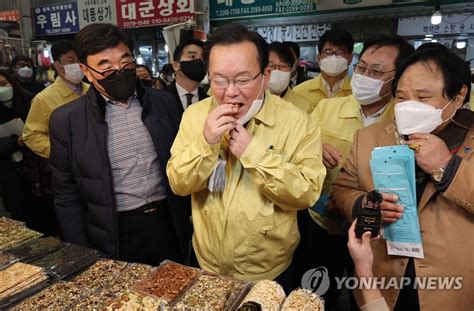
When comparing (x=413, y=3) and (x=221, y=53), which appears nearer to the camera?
(x=221, y=53)

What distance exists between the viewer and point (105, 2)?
7.88m

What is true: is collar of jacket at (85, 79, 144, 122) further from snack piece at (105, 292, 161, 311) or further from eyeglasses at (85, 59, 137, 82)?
snack piece at (105, 292, 161, 311)

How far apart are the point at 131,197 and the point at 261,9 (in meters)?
5.69

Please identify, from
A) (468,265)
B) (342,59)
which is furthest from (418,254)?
(342,59)

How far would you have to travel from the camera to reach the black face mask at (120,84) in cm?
195

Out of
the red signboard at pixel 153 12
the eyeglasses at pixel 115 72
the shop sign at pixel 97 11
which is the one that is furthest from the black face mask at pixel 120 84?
the shop sign at pixel 97 11

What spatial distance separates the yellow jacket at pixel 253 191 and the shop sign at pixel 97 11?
7.26 meters

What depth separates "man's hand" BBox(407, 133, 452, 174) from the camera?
1366mm

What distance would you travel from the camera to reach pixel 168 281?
1440 millimetres

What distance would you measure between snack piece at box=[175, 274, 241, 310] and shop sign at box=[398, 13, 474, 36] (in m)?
7.74

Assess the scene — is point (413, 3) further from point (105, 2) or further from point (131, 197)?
point (105, 2)

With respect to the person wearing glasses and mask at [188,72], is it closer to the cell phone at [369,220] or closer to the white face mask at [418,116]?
the white face mask at [418,116]

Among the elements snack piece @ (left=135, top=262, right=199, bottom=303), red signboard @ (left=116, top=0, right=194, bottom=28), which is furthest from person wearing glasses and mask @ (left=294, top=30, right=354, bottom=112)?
red signboard @ (left=116, top=0, right=194, bottom=28)

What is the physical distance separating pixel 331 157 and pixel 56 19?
9626 millimetres
